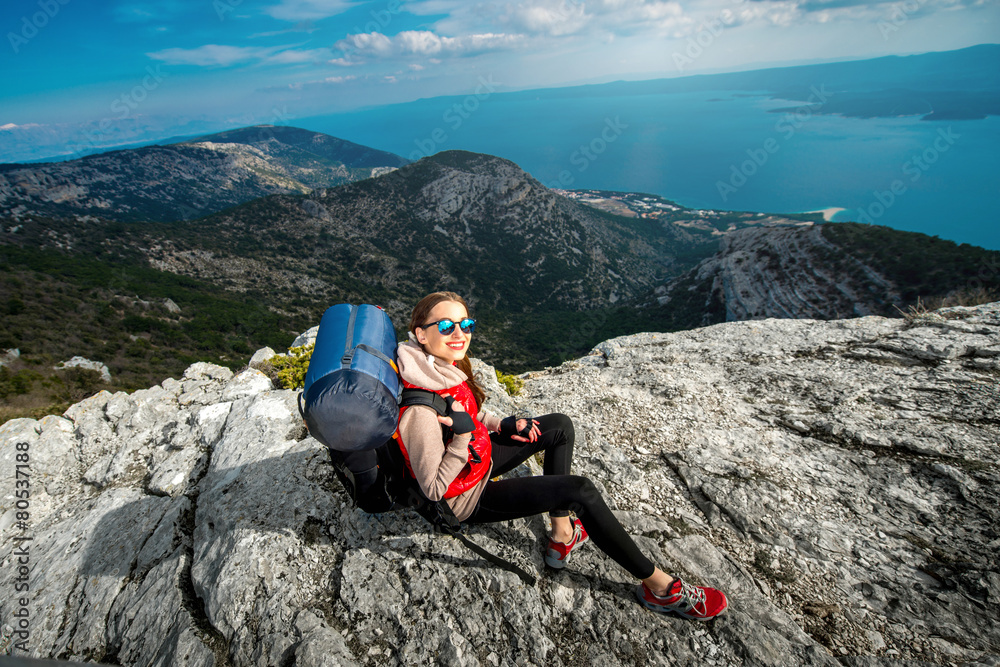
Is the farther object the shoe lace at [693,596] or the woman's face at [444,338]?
the woman's face at [444,338]

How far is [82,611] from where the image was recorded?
157 inches

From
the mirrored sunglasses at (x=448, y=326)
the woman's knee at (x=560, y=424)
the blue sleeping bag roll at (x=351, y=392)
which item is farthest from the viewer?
the woman's knee at (x=560, y=424)

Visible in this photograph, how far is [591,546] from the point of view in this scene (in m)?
3.96

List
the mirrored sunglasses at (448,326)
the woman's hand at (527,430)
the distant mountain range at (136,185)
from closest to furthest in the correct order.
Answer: the mirrored sunglasses at (448,326) < the woman's hand at (527,430) < the distant mountain range at (136,185)

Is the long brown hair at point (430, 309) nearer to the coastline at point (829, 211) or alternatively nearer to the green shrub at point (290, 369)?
the green shrub at point (290, 369)

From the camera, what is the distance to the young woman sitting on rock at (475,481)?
10.3ft

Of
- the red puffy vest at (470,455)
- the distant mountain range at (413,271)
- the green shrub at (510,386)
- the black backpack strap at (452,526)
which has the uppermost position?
the red puffy vest at (470,455)

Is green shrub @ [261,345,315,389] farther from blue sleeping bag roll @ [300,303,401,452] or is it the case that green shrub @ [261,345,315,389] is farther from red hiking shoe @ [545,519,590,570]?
red hiking shoe @ [545,519,590,570]

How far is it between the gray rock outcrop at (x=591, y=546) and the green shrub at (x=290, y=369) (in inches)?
30.8

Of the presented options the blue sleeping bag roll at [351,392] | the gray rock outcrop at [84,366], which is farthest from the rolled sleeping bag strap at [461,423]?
Result: the gray rock outcrop at [84,366]

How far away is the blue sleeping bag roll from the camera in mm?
2803

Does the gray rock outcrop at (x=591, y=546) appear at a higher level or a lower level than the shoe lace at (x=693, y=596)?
lower

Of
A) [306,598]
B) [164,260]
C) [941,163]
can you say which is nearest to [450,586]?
[306,598]

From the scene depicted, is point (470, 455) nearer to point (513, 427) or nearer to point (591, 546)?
point (513, 427)
